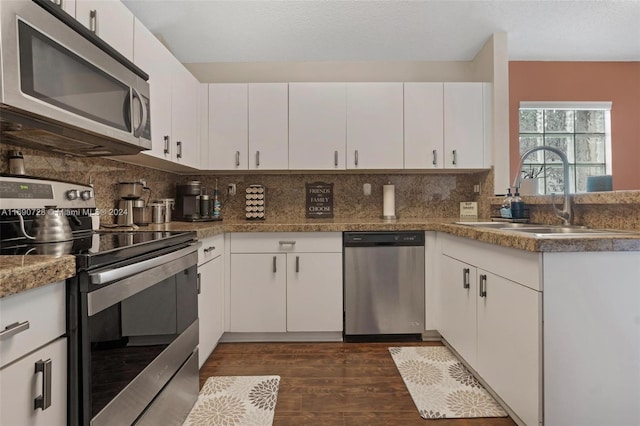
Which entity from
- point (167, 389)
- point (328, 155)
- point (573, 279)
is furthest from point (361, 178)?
point (167, 389)

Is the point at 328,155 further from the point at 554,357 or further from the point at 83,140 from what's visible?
the point at 554,357

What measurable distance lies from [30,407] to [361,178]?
2.76 m

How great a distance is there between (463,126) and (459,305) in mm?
1566

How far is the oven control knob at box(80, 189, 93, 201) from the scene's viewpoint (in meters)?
1.60

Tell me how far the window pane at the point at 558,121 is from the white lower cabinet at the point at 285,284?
2.82 meters

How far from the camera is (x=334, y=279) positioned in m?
2.53

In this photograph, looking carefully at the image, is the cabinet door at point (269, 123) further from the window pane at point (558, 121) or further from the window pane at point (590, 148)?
the window pane at point (590, 148)

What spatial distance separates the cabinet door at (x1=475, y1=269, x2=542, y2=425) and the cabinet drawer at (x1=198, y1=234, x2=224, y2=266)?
1635 mm

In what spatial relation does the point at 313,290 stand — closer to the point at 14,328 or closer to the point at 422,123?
the point at 422,123

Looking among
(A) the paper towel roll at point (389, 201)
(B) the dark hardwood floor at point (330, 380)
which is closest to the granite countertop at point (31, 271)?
(B) the dark hardwood floor at point (330, 380)

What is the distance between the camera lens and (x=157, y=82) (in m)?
2.02

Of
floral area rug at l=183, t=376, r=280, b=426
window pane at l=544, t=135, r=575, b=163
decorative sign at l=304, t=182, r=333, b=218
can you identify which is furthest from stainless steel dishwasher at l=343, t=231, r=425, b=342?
window pane at l=544, t=135, r=575, b=163

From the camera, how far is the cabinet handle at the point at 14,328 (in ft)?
2.28

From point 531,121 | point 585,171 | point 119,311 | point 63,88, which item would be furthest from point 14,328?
point 585,171
